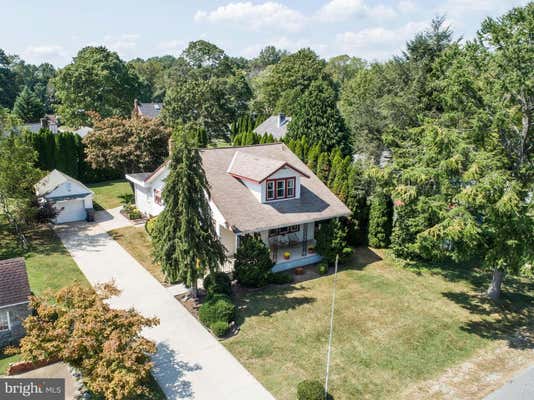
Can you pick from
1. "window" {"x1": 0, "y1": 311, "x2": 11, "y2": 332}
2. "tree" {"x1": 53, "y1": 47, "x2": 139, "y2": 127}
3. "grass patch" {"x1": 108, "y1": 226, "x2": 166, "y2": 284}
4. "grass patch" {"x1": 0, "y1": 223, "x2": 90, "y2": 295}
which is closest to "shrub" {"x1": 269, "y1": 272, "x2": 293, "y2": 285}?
"grass patch" {"x1": 108, "y1": 226, "x2": 166, "y2": 284}

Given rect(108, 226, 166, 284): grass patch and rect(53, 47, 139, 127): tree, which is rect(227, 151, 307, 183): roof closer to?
rect(108, 226, 166, 284): grass patch

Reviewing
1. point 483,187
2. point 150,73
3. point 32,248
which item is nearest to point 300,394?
point 483,187

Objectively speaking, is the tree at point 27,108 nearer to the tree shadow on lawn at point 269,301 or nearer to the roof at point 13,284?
the roof at point 13,284

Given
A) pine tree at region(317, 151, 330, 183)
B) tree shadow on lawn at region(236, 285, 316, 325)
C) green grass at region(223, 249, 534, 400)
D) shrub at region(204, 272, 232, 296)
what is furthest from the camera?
pine tree at region(317, 151, 330, 183)

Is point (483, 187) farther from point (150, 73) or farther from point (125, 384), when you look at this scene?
point (150, 73)

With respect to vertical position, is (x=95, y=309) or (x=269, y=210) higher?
(x=269, y=210)

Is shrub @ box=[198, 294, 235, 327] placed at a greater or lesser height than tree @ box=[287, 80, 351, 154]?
lesser

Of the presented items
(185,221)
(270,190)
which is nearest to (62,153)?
(270,190)
